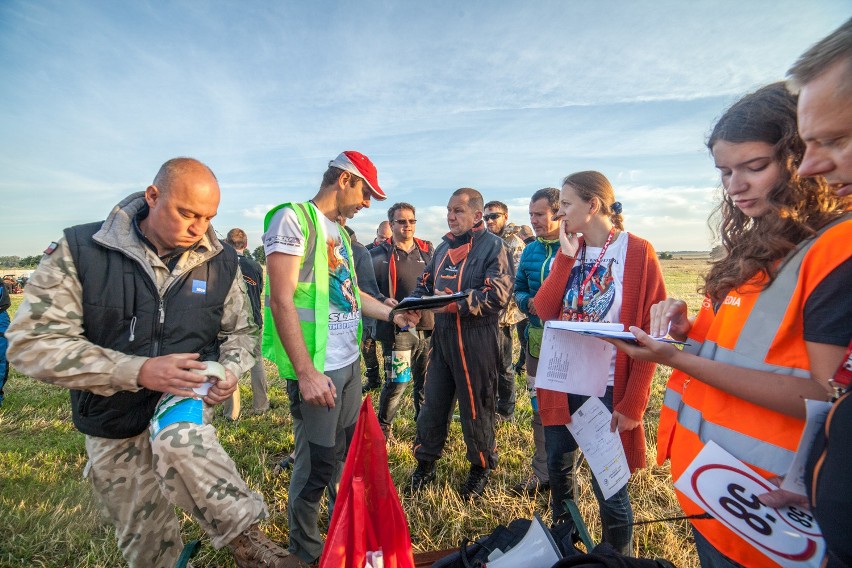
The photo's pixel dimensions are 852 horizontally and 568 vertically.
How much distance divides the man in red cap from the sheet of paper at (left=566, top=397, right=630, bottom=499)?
5.04ft

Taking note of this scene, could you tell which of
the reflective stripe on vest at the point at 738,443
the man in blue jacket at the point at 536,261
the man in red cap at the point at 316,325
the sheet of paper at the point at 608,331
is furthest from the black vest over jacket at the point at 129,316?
the man in blue jacket at the point at 536,261

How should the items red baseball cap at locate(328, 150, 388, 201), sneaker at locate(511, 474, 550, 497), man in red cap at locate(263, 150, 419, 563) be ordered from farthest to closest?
sneaker at locate(511, 474, 550, 497) < red baseball cap at locate(328, 150, 388, 201) < man in red cap at locate(263, 150, 419, 563)

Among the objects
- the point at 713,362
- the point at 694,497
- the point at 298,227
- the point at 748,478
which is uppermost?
the point at 298,227

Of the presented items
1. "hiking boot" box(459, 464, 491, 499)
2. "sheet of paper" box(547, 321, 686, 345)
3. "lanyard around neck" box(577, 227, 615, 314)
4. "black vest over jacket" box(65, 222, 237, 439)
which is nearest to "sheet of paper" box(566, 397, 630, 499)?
"lanyard around neck" box(577, 227, 615, 314)

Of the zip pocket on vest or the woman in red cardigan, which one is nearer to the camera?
the zip pocket on vest

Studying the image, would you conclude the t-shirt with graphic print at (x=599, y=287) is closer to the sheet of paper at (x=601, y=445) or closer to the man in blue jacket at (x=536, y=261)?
the sheet of paper at (x=601, y=445)

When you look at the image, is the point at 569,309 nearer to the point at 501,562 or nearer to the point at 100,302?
the point at 501,562

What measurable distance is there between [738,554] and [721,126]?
158cm

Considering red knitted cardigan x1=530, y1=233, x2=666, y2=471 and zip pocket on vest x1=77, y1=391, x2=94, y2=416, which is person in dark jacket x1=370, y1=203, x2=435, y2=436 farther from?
zip pocket on vest x1=77, y1=391, x2=94, y2=416

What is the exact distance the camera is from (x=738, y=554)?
140cm

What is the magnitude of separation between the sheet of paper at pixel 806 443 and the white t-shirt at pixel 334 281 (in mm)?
2329

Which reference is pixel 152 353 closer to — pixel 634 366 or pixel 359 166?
pixel 359 166

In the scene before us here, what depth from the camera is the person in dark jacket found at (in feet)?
17.2

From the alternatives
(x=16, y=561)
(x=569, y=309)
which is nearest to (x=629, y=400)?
(x=569, y=309)
